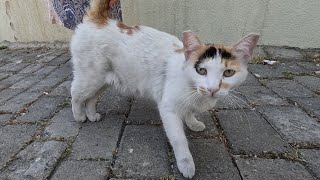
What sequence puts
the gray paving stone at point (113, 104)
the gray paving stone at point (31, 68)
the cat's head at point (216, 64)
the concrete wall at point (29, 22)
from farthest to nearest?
the concrete wall at point (29, 22)
the gray paving stone at point (31, 68)
the gray paving stone at point (113, 104)
the cat's head at point (216, 64)

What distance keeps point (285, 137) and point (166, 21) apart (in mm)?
3037

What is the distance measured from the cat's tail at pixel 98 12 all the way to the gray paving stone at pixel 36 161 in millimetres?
1003

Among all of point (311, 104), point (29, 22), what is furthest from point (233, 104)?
point (29, 22)

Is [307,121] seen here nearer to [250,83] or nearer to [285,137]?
[285,137]

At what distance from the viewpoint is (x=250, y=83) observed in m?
3.58

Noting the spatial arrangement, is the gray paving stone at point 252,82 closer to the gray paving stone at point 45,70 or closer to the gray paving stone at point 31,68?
the gray paving stone at point 45,70

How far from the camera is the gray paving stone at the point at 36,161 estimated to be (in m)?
1.94

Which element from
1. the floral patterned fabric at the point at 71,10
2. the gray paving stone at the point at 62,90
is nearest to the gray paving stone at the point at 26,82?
the gray paving stone at the point at 62,90

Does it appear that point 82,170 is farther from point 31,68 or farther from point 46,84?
point 31,68

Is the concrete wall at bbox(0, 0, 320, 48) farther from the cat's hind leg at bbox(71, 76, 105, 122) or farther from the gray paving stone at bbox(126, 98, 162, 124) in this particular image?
the cat's hind leg at bbox(71, 76, 105, 122)

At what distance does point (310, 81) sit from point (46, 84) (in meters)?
3.10

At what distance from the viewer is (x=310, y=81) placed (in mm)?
3600

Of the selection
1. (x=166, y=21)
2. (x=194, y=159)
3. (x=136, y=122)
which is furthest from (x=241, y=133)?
(x=166, y=21)

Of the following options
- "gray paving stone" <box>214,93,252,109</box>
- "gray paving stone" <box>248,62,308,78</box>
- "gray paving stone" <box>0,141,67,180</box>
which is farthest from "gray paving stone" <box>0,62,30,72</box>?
"gray paving stone" <box>248,62,308,78</box>
